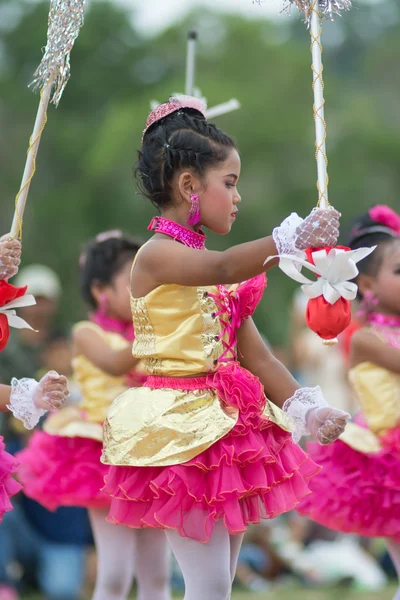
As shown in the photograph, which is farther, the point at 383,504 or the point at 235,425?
the point at 383,504

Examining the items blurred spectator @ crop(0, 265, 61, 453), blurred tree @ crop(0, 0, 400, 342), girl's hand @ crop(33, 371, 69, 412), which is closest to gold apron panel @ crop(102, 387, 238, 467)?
girl's hand @ crop(33, 371, 69, 412)

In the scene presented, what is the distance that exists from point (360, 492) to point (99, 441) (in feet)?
3.84

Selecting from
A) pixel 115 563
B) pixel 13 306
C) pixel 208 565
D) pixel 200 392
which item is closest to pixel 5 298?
pixel 13 306

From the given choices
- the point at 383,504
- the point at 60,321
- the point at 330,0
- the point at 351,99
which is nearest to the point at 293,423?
the point at 383,504

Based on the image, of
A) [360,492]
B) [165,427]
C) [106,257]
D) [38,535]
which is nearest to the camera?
[165,427]

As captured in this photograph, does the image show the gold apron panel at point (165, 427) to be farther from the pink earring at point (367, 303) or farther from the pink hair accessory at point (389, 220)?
the pink hair accessory at point (389, 220)

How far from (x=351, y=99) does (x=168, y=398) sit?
19389mm

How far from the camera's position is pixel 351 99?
71.6 ft

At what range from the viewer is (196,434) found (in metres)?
3.17

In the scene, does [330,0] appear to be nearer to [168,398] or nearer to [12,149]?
[168,398]

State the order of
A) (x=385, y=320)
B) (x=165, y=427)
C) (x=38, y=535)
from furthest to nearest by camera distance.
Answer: (x=38, y=535), (x=385, y=320), (x=165, y=427)

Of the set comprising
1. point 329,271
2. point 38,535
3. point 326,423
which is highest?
point 329,271

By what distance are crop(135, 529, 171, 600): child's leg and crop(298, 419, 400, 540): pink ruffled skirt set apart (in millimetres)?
616

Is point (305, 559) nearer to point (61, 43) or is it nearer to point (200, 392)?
point (200, 392)
